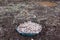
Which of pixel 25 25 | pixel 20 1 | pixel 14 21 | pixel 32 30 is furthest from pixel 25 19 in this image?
pixel 20 1

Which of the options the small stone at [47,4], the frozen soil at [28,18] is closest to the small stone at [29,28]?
the frozen soil at [28,18]

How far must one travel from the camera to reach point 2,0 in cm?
332

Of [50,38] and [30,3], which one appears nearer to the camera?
[50,38]

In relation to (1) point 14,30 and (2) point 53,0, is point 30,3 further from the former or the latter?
(1) point 14,30

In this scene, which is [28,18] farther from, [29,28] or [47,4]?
[47,4]

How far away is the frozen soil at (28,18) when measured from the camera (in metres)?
2.15

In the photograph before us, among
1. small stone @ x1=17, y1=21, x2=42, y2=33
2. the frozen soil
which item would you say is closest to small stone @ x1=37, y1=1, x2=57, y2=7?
the frozen soil

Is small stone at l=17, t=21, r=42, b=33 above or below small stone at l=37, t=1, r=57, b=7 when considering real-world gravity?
above

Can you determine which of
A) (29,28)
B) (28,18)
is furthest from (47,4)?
(29,28)

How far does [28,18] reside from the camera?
2.59 meters

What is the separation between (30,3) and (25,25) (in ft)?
3.41

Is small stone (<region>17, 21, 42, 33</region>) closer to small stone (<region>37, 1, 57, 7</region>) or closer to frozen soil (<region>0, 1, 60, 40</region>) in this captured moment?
frozen soil (<region>0, 1, 60, 40</region>)

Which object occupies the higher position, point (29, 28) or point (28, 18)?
point (29, 28)

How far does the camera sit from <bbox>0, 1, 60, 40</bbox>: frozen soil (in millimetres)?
2146
